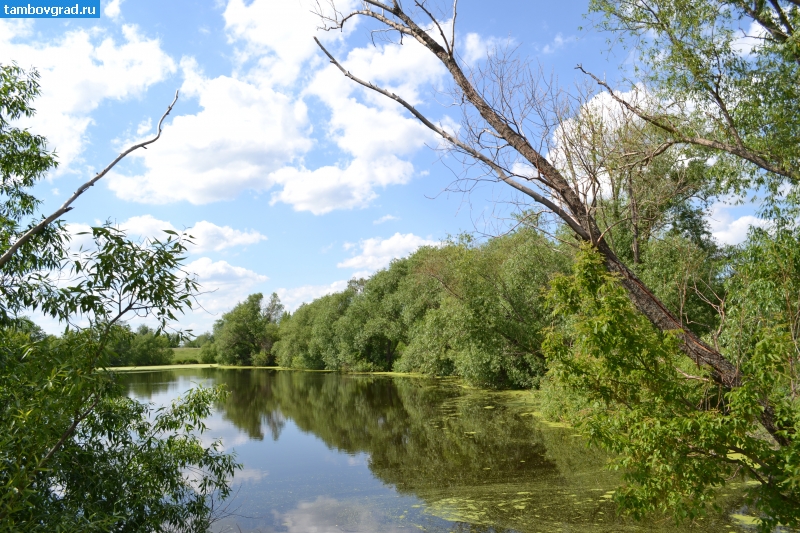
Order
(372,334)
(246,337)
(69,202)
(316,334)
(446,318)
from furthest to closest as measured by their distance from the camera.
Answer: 1. (246,337)
2. (316,334)
3. (372,334)
4. (446,318)
5. (69,202)

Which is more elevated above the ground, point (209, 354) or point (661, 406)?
point (209, 354)

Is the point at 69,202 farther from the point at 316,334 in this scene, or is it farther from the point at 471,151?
the point at 316,334

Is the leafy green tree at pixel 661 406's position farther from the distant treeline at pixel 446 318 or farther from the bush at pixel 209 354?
the bush at pixel 209 354

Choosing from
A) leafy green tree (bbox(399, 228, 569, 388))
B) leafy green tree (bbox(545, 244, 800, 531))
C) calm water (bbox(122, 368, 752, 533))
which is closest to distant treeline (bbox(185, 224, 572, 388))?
leafy green tree (bbox(399, 228, 569, 388))

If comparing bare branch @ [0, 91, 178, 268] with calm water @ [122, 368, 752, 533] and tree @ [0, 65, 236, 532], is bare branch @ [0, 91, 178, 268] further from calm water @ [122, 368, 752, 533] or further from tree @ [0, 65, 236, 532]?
calm water @ [122, 368, 752, 533]

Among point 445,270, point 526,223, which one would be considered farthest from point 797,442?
point 445,270

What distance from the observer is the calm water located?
848 centimetres

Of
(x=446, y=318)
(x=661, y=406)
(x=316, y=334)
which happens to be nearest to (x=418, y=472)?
(x=661, y=406)

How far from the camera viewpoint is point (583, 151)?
5.32 meters

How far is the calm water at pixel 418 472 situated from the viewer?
848 cm

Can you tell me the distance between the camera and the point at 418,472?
11.7m

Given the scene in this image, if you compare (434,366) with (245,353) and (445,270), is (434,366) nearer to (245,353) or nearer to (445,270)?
(445,270)

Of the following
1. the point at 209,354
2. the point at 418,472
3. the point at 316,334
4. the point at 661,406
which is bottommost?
the point at 418,472

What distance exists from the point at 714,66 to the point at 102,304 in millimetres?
7857
